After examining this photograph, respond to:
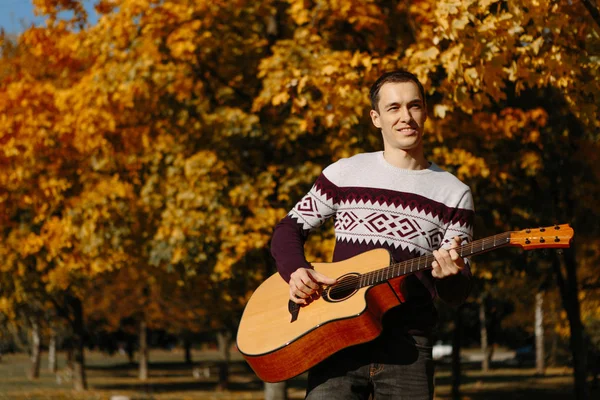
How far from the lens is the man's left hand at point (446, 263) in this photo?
129 inches

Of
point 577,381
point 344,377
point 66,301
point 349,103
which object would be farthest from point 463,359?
point 344,377

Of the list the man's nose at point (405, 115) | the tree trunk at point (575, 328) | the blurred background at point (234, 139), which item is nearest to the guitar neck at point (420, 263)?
the man's nose at point (405, 115)

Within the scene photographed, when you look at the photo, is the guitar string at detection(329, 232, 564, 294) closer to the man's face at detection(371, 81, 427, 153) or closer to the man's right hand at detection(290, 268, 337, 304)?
the man's right hand at detection(290, 268, 337, 304)

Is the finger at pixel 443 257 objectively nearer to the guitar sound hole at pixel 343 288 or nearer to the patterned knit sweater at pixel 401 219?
the patterned knit sweater at pixel 401 219

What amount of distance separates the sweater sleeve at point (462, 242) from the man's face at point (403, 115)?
34cm

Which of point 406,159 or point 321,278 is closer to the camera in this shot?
point 321,278

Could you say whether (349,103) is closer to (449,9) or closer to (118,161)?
(449,9)

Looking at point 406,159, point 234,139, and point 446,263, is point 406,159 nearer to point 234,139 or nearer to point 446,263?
point 446,263

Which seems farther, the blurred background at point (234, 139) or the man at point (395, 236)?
the blurred background at point (234, 139)

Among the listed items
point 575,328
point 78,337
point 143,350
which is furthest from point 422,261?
point 143,350

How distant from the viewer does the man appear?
3.49m

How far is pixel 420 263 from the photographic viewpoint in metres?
3.36

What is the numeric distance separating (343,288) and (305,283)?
0.17 meters

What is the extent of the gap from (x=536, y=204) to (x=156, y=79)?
20.9 feet
